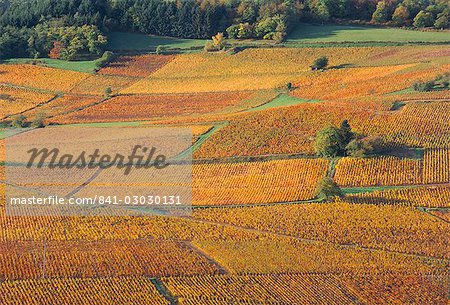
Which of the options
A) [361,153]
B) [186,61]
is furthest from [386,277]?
[186,61]

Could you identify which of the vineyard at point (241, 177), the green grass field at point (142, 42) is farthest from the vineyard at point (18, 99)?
the green grass field at point (142, 42)

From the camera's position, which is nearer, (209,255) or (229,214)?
(209,255)

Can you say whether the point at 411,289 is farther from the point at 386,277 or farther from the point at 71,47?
the point at 71,47

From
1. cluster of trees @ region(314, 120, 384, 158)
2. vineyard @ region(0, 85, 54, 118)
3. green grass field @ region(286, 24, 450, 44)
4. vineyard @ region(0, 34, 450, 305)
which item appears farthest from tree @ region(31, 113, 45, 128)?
green grass field @ region(286, 24, 450, 44)

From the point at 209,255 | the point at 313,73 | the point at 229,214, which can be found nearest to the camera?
the point at 209,255

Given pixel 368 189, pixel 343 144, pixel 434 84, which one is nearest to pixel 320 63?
pixel 434 84

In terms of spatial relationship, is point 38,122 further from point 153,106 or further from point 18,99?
point 153,106

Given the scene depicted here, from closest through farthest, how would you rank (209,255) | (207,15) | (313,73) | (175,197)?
(209,255) → (175,197) → (313,73) → (207,15)
